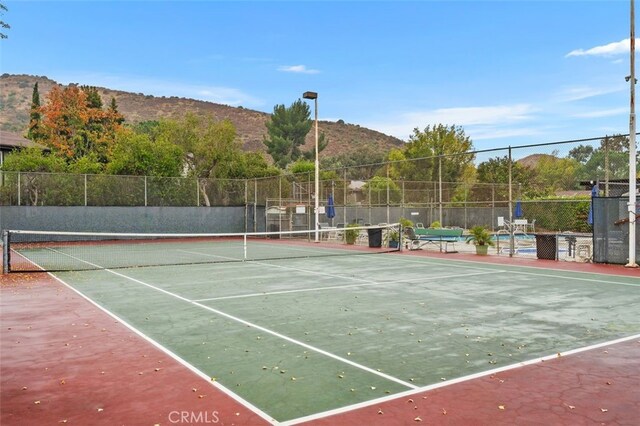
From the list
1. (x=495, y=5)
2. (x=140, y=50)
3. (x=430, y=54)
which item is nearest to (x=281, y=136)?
(x=140, y=50)

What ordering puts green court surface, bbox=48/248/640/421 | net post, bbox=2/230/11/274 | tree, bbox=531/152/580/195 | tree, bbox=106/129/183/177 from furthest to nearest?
1. tree, bbox=106/129/183/177
2. tree, bbox=531/152/580/195
3. net post, bbox=2/230/11/274
4. green court surface, bbox=48/248/640/421

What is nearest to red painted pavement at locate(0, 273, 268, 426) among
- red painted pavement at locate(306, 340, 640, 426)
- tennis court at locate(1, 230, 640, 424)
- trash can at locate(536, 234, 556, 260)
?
tennis court at locate(1, 230, 640, 424)

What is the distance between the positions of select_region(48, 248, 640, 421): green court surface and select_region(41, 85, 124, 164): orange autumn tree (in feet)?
125

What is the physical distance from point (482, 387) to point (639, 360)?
2094 mm

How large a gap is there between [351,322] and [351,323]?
7cm

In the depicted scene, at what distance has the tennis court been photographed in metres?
4.98

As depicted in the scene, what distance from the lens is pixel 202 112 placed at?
362ft

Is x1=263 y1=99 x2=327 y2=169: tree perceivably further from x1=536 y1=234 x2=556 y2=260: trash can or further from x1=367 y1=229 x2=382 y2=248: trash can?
x1=536 y1=234 x2=556 y2=260: trash can

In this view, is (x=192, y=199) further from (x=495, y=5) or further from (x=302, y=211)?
(x=495, y=5)

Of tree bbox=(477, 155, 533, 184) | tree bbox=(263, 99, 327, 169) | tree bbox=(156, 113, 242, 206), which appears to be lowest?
tree bbox=(477, 155, 533, 184)

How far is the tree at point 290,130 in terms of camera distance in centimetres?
7944

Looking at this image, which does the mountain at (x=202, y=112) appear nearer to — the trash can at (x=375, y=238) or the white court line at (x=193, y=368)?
the trash can at (x=375, y=238)

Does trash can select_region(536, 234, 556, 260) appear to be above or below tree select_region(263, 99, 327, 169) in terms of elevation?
below

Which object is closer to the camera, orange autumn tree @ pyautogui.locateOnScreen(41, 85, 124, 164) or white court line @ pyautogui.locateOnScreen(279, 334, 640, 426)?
white court line @ pyautogui.locateOnScreen(279, 334, 640, 426)
